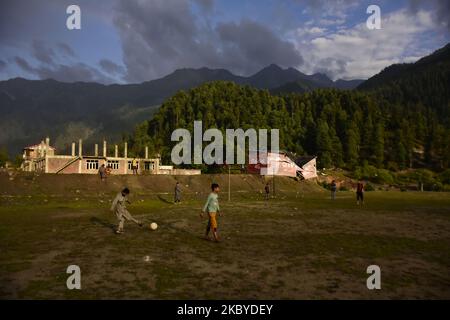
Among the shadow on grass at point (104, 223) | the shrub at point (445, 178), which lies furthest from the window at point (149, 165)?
the shrub at point (445, 178)

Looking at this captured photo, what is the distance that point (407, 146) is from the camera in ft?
419

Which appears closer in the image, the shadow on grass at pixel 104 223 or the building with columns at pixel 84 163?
the shadow on grass at pixel 104 223

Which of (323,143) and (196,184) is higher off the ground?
(323,143)

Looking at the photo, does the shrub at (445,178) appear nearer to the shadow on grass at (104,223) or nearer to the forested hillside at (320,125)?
the forested hillside at (320,125)

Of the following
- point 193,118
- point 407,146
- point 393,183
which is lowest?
point 393,183

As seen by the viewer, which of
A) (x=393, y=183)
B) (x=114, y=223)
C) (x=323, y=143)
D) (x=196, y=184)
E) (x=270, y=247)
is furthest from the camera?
(x=323, y=143)

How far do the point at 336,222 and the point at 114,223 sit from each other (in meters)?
12.8

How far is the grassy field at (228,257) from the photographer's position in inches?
339

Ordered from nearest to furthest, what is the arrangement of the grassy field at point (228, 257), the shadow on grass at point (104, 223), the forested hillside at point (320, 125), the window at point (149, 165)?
the grassy field at point (228, 257), the shadow on grass at point (104, 223), the window at point (149, 165), the forested hillside at point (320, 125)

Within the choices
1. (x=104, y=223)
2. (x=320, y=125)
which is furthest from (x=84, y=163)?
(x=320, y=125)

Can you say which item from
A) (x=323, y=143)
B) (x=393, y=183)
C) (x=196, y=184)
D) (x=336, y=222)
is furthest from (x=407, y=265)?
(x=323, y=143)

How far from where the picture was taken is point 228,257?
12102mm
